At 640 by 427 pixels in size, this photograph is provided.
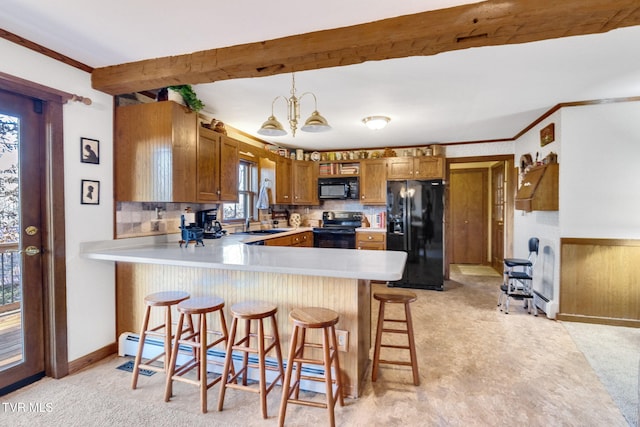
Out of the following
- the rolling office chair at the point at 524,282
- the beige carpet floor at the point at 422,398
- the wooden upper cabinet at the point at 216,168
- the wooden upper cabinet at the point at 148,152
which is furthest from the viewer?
the rolling office chair at the point at 524,282

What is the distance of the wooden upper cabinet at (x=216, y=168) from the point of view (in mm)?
3137

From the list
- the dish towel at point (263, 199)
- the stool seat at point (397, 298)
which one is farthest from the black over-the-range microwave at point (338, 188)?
the stool seat at point (397, 298)

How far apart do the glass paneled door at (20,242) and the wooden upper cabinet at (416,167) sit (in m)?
4.43

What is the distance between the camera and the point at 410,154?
541cm

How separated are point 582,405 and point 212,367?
8.12 feet

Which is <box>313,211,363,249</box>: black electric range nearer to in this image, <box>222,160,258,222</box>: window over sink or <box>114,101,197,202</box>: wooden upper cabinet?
<box>222,160,258,222</box>: window over sink

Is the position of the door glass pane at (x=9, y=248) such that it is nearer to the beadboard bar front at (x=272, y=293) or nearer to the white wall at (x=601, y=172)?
the beadboard bar front at (x=272, y=293)

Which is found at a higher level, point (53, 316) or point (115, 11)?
point (115, 11)

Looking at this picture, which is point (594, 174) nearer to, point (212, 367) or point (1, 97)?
point (212, 367)

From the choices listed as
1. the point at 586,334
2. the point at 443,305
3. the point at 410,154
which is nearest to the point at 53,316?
the point at 443,305

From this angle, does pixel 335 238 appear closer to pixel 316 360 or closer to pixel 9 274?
pixel 316 360

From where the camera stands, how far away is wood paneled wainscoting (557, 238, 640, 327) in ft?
10.8

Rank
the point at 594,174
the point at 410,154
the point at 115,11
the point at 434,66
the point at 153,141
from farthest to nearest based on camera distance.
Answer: the point at 410,154
the point at 594,174
the point at 153,141
the point at 434,66
the point at 115,11

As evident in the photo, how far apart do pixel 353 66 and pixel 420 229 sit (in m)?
2.92
